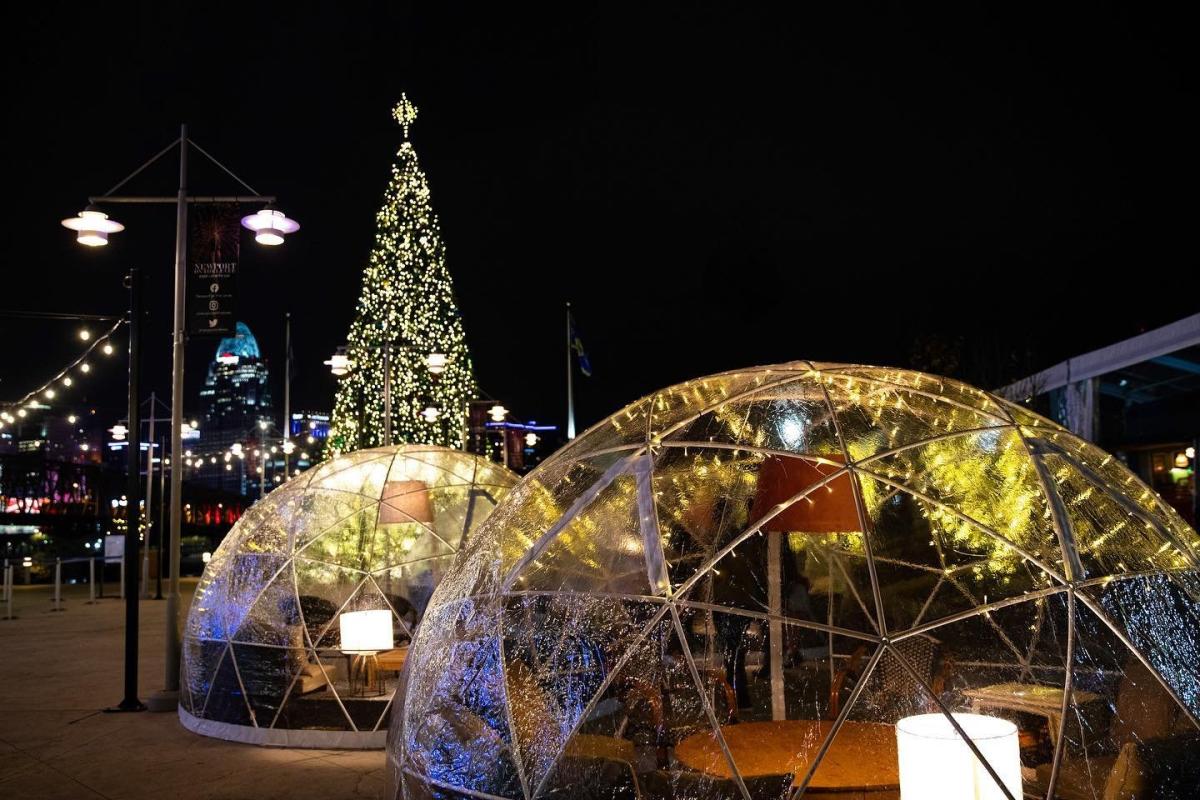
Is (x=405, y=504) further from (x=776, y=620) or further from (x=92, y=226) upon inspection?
(x=776, y=620)

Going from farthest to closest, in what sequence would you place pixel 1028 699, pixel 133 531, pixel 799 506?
pixel 133 531 < pixel 799 506 < pixel 1028 699

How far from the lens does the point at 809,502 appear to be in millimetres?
5109

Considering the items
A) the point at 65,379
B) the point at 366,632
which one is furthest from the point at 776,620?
the point at 65,379

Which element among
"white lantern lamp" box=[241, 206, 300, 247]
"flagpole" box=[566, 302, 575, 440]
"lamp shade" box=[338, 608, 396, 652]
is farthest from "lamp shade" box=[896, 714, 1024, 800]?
"flagpole" box=[566, 302, 575, 440]

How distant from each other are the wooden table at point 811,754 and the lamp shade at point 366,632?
4.95 metres

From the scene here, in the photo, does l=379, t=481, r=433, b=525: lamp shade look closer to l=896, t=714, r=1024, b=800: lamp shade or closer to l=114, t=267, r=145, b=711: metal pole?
l=114, t=267, r=145, b=711: metal pole

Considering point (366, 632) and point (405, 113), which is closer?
point (366, 632)

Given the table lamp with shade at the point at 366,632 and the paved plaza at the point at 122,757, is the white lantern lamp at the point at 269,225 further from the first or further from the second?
the paved plaza at the point at 122,757

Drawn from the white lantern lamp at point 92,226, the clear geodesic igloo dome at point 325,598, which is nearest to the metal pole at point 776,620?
the clear geodesic igloo dome at point 325,598

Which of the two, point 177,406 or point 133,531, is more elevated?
point 177,406

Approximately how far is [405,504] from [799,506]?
21.7ft

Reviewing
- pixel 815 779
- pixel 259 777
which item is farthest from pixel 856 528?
pixel 259 777

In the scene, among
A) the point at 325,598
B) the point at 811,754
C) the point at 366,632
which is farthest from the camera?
the point at 325,598

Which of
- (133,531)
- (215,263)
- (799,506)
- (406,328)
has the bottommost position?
(133,531)
